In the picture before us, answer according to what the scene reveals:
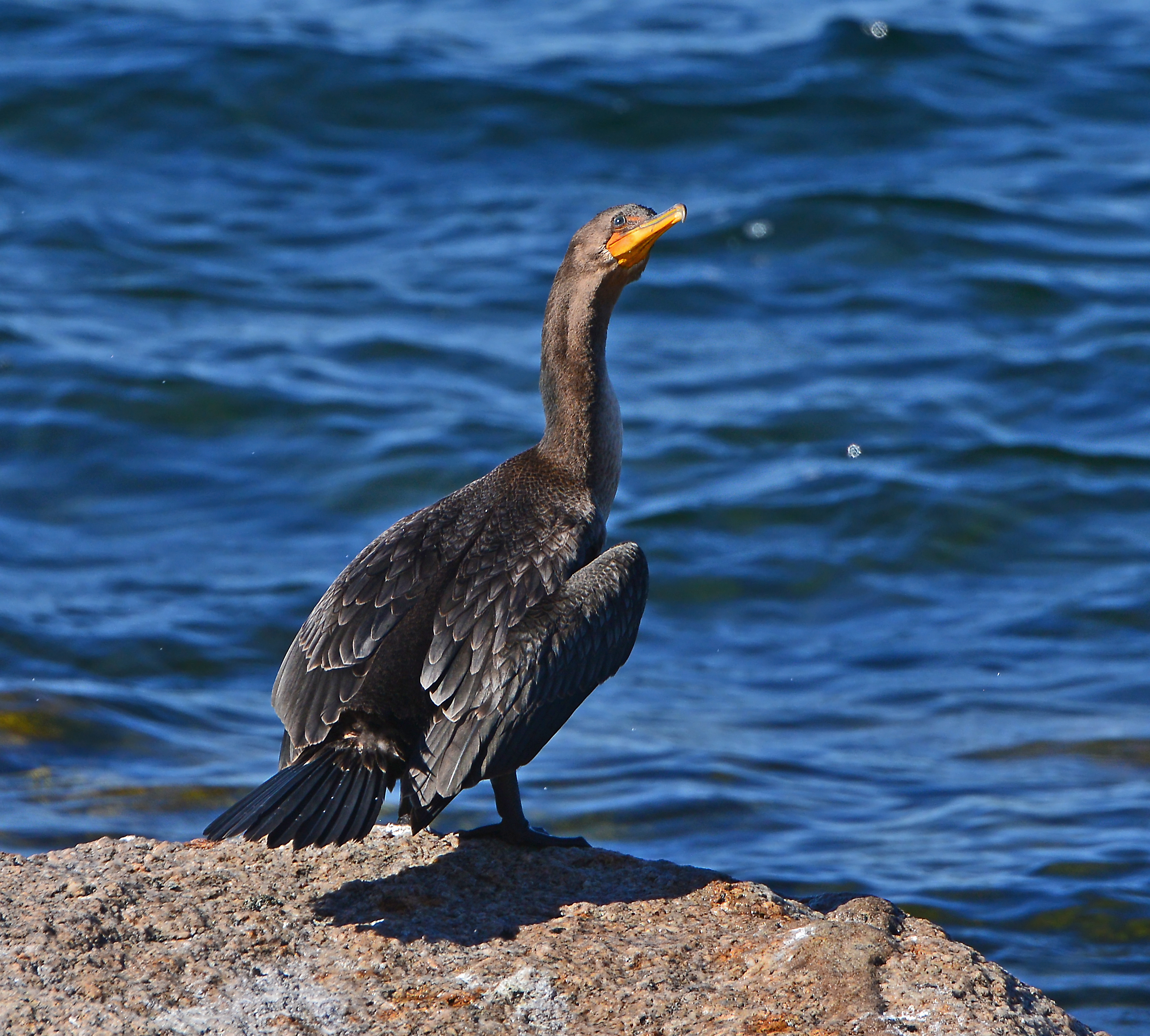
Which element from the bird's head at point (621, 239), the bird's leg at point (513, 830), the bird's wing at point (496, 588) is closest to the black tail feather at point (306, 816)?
the bird's wing at point (496, 588)

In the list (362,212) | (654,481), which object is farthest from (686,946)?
(362,212)

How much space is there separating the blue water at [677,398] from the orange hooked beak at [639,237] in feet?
8.67

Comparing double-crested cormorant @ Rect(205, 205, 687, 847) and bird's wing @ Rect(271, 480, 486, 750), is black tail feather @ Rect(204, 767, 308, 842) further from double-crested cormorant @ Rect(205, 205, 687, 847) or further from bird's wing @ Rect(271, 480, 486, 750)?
bird's wing @ Rect(271, 480, 486, 750)

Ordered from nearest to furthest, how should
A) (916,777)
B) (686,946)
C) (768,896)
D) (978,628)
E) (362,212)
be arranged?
(686,946)
(768,896)
(916,777)
(978,628)
(362,212)

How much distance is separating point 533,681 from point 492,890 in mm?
580

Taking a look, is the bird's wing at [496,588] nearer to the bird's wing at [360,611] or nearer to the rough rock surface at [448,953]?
the bird's wing at [360,611]

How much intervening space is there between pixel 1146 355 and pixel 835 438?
2.80 m

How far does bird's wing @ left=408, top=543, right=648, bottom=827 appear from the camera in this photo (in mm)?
4121

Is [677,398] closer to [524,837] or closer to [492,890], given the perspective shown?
[524,837]

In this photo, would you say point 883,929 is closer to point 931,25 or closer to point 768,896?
point 768,896

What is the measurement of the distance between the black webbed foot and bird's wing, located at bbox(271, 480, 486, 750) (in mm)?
592

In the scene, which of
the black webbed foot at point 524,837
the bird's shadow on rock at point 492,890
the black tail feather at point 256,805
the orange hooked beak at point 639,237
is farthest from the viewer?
the orange hooked beak at point 639,237

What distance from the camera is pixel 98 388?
1152 centimetres

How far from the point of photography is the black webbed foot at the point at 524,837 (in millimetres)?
4445
